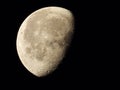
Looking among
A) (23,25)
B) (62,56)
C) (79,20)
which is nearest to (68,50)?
(62,56)

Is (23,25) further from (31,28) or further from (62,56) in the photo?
(62,56)

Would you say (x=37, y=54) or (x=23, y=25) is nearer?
(x=37, y=54)

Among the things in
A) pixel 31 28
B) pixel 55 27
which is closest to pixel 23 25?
pixel 31 28

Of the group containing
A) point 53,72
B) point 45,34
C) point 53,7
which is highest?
point 53,7

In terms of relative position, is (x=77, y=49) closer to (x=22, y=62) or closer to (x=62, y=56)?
(x=62, y=56)

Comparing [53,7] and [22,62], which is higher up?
[53,7]

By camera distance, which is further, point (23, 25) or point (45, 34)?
point (23, 25)
